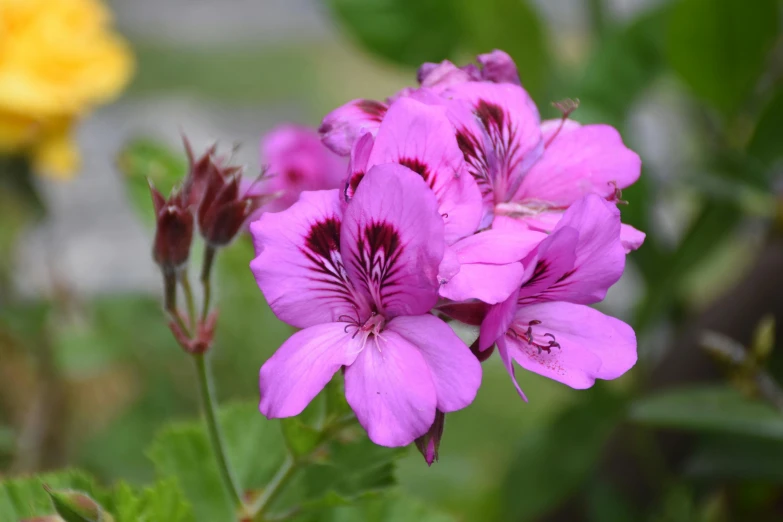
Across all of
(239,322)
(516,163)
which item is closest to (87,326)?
(239,322)

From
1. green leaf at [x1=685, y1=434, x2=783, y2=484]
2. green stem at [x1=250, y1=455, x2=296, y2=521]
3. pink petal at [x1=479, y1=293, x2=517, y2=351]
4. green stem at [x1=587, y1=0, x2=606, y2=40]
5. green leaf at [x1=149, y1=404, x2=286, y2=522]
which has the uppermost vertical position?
pink petal at [x1=479, y1=293, x2=517, y2=351]

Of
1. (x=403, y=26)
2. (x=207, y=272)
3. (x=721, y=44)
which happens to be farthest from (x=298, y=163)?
(x=721, y=44)

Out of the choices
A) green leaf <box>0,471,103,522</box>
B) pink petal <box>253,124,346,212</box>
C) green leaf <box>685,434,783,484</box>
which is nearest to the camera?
green leaf <box>0,471,103,522</box>

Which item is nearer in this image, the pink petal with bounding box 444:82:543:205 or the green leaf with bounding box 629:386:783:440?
the pink petal with bounding box 444:82:543:205

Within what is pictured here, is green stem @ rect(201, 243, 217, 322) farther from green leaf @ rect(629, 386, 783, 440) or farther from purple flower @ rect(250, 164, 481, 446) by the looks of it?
green leaf @ rect(629, 386, 783, 440)

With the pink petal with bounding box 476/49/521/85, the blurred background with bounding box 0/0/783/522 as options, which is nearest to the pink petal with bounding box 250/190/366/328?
the pink petal with bounding box 476/49/521/85

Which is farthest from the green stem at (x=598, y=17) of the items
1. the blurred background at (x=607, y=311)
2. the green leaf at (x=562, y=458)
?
the green leaf at (x=562, y=458)

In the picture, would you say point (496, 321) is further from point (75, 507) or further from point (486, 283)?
point (75, 507)
